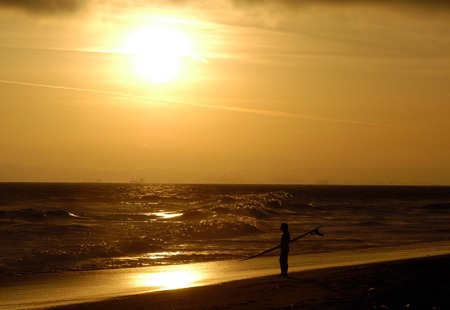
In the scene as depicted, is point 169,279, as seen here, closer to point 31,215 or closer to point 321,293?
point 321,293

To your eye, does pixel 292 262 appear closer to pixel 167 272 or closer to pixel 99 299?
pixel 167 272

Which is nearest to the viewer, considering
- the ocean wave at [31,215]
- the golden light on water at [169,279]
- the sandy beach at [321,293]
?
the sandy beach at [321,293]

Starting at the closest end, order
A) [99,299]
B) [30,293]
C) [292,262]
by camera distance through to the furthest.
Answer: [99,299] < [30,293] < [292,262]

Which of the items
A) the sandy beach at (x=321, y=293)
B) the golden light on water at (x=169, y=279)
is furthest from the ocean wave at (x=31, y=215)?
the sandy beach at (x=321, y=293)

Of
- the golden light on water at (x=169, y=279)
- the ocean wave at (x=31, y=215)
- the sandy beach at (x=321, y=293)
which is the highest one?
the ocean wave at (x=31, y=215)

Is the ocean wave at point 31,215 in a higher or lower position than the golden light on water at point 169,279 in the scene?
higher

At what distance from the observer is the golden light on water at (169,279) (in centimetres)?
1627

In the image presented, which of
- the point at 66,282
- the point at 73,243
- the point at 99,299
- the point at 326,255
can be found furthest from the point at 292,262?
the point at 73,243

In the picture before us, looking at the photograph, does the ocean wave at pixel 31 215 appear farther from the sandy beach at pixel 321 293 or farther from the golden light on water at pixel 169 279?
the sandy beach at pixel 321 293

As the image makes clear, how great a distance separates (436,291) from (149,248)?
53.5ft

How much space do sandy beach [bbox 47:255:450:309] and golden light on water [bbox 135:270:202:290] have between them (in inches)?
40.7

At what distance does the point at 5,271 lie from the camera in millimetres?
20172

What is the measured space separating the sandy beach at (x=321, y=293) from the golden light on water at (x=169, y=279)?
1035mm

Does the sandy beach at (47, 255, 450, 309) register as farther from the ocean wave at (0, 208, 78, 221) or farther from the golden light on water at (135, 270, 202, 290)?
the ocean wave at (0, 208, 78, 221)
